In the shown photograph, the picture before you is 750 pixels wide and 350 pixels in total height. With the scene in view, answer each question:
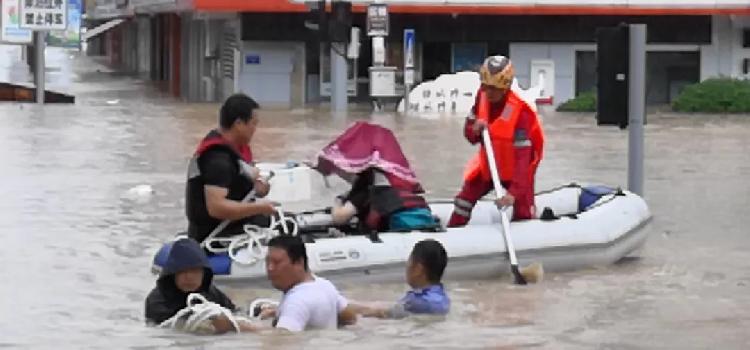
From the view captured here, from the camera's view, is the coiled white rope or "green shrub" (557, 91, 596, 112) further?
"green shrub" (557, 91, 596, 112)

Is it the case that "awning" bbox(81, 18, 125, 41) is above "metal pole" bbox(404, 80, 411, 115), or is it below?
above

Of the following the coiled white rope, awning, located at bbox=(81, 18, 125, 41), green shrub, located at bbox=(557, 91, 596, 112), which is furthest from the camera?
awning, located at bbox=(81, 18, 125, 41)

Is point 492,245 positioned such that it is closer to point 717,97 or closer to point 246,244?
point 246,244

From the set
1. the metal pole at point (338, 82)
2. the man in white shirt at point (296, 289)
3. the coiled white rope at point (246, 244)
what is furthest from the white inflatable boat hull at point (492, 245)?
the metal pole at point (338, 82)

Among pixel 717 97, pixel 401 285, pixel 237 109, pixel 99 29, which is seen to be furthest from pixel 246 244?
pixel 99 29

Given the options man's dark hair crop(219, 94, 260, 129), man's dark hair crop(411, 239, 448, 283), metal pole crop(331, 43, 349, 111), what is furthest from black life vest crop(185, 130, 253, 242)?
metal pole crop(331, 43, 349, 111)

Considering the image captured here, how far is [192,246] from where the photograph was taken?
9.18 m

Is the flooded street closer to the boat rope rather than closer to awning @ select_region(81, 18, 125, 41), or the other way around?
the boat rope

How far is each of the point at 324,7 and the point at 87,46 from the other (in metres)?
74.8

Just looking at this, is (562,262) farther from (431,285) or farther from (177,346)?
(177,346)

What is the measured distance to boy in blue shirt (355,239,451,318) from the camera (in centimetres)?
980

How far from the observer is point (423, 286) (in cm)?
1000

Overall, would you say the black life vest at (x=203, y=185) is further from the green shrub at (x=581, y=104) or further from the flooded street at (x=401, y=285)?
the green shrub at (x=581, y=104)

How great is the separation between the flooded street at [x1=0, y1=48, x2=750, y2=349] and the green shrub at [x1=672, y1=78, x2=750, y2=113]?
9402 millimetres
